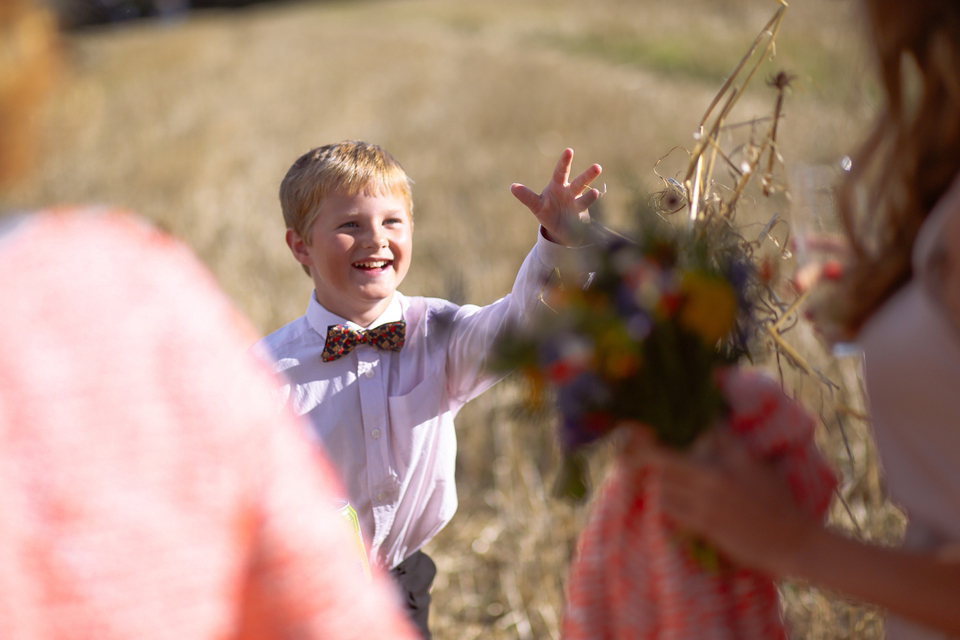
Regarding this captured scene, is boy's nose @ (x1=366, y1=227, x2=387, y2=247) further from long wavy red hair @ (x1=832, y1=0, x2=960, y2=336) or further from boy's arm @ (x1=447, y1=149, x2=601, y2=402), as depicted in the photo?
long wavy red hair @ (x1=832, y1=0, x2=960, y2=336)

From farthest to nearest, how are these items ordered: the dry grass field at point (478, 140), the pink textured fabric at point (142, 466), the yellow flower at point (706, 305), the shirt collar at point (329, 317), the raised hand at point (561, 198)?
the dry grass field at point (478, 140) < the shirt collar at point (329, 317) < the raised hand at point (561, 198) < the yellow flower at point (706, 305) < the pink textured fabric at point (142, 466)

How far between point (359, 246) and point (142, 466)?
0.79 metres

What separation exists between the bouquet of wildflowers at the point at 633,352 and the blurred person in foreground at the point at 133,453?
0.80 ft

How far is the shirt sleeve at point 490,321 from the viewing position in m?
1.31

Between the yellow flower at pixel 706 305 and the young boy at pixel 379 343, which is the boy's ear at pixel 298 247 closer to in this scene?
the young boy at pixel 379 343

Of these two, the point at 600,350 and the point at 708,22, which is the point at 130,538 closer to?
the point at 600,350

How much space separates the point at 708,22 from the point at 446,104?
26.4ft

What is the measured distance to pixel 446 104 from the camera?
10.7 metres

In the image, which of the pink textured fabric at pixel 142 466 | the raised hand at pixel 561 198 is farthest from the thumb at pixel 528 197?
the pink textured fabric at pixel 142 466

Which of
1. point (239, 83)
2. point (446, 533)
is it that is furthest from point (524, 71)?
point (446, 533)

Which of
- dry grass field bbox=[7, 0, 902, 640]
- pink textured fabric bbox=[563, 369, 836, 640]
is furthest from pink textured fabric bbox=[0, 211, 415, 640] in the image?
pink textured fabric bbox=[563, 369, 836, 640]

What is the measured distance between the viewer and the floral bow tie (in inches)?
53.2

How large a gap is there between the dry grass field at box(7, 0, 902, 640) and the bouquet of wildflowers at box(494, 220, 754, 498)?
9cm

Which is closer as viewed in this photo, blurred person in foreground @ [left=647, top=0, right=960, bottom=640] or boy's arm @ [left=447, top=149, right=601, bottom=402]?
blurred person in foreground @ [left=647, top=0, right=960, bottom=640]
